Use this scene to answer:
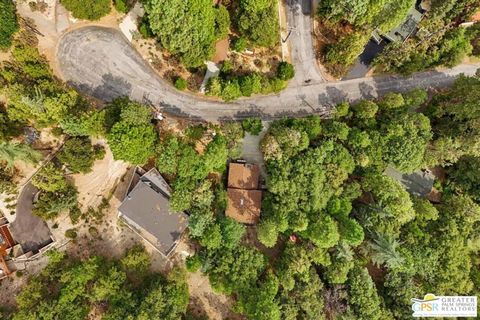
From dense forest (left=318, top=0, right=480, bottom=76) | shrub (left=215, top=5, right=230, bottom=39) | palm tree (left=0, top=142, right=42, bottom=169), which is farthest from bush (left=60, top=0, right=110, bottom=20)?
dense forest (left=318, top=0, right=480, bottom=76)

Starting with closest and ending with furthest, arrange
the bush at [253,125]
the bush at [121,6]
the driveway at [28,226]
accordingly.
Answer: the bush at [121,6] → the driveway at [28,226] → the bush at [253,125]

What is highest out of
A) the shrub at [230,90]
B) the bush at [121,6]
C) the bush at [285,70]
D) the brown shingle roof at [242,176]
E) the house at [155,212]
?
the bush at [121,6]

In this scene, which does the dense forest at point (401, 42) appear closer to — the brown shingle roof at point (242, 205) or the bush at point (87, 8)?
the brown shingle roof at point (242, 205)

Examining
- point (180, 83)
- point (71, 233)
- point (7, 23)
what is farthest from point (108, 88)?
point (71, 233)

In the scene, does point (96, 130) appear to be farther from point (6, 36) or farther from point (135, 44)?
point (6, 36)

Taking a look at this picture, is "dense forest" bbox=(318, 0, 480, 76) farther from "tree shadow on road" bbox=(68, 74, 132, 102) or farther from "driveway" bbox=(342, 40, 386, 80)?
"tree shadow on road" bbox=(68, 74, 132, 102)

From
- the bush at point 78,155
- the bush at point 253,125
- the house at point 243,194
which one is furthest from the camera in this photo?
the bush at point 253,125

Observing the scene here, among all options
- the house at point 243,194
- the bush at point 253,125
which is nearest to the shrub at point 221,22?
the bush at point 253,125
